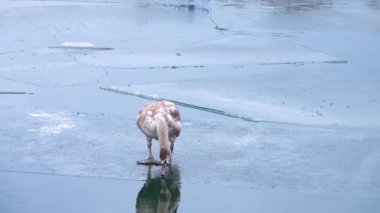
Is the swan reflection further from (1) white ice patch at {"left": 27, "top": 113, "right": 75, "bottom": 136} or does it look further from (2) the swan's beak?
(1) white ice patch at {"left": 27, "top": 113, "right": 75, "bottom": 136}

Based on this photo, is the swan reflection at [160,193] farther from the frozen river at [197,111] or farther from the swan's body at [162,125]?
the swan's body at [162,125]

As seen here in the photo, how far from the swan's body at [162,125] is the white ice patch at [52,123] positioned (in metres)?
1.54

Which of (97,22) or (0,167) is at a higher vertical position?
(0,167)

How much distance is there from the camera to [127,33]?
16359mm

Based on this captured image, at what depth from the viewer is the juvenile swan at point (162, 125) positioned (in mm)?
7852

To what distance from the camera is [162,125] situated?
314 inches

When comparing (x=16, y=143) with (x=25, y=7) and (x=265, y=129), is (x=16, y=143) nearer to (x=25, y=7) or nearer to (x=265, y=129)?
(x=265, y=129)

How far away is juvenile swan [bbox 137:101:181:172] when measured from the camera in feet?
25.8

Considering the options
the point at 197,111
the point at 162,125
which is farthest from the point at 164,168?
the point at 197,111

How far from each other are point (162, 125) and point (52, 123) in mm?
2291

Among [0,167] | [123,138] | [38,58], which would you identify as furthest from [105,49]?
[0,167]

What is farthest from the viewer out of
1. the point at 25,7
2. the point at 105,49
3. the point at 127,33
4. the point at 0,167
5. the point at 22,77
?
the point at 25,7

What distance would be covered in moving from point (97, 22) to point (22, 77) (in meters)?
5.64

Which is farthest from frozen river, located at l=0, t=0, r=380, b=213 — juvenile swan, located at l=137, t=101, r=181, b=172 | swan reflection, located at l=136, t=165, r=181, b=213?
juvenile swan, located at l=137, t=101, r=181, b=172
